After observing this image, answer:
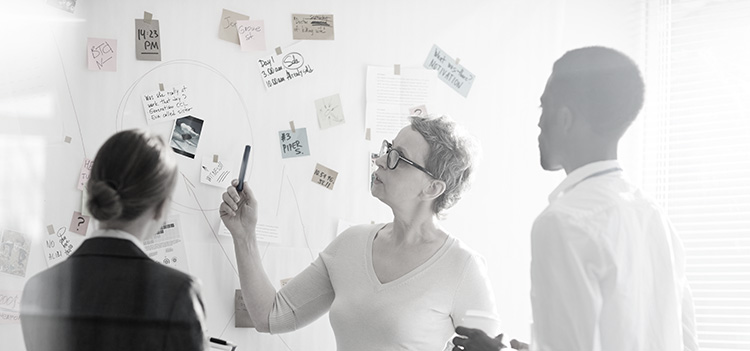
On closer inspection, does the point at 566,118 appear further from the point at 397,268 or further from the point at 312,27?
the point at 312,27

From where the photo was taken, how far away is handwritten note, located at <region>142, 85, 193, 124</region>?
1.30 m

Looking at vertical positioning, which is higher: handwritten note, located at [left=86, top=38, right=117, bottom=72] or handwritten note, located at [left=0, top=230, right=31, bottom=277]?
handwritten note, located at [left=86, top=38, right=117, bottom=72]

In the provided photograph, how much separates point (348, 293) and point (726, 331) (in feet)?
3.04

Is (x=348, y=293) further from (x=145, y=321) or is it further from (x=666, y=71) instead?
(x=666, y=71)

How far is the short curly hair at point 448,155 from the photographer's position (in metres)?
1.65

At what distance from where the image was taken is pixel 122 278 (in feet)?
3.27

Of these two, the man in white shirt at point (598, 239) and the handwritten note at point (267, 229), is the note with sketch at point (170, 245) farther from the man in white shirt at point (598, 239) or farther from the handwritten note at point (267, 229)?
the man in white shirt at point (598, 239)

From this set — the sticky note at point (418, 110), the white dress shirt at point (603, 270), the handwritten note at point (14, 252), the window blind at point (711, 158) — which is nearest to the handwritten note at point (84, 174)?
the handwritten note at point (14, 252)

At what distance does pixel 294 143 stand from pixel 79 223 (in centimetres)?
60

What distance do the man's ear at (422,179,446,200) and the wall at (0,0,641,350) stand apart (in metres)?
0.14

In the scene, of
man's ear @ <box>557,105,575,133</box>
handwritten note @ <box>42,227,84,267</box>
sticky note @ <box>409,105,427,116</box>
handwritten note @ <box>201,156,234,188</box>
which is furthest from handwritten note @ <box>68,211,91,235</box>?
sticky note @ <box>409,105,427,116</box>

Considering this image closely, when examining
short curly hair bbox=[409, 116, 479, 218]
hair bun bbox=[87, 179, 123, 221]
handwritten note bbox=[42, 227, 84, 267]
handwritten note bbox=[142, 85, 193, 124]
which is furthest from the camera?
short curly hair bbox=[409, 116, 479, 218]

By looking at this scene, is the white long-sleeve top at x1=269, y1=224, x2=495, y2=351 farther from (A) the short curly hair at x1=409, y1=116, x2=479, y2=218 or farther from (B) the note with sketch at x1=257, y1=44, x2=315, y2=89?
(B) the note with sketch at x1=257, y1=44, x2=315, y2=89

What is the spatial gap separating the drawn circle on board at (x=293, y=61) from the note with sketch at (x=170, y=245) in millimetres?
419
